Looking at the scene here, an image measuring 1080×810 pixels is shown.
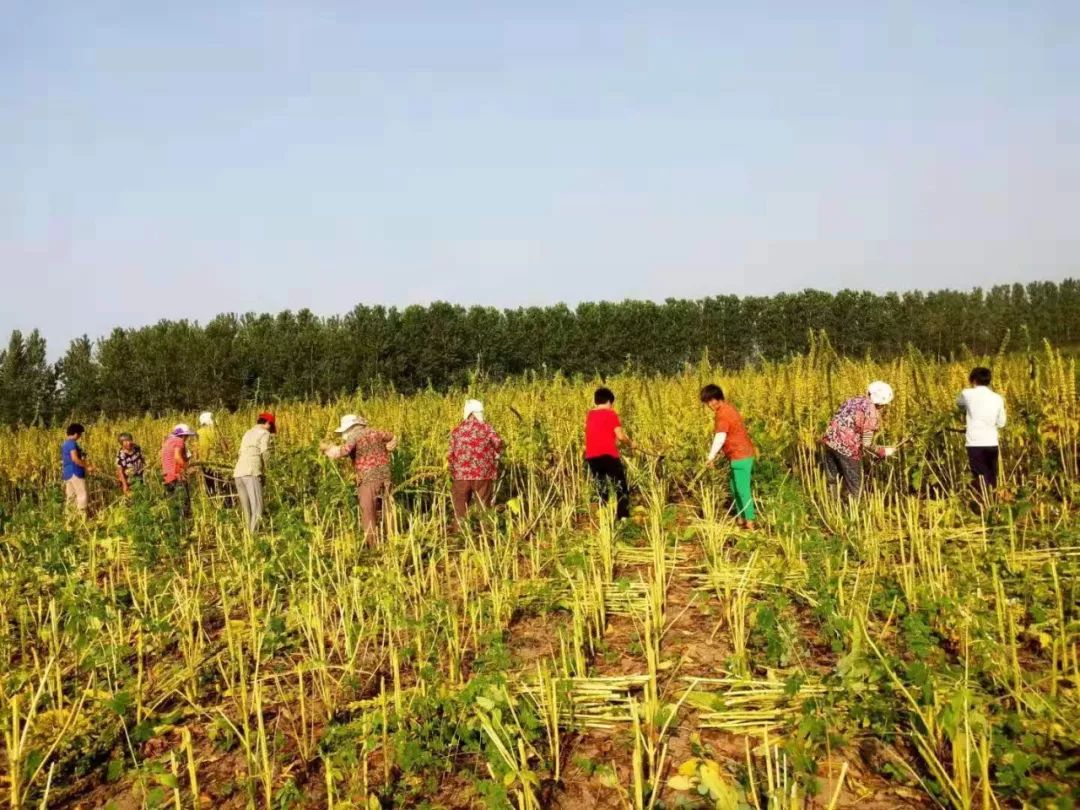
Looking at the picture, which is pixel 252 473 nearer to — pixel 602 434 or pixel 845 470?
pixel 602 434

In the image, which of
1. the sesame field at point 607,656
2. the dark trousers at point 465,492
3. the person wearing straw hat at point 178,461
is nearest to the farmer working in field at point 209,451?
the person wearing straw hat at point 178,461

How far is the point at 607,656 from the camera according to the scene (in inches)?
172

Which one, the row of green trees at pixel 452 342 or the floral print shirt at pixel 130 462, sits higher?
the row of green trees at pixel 452 342

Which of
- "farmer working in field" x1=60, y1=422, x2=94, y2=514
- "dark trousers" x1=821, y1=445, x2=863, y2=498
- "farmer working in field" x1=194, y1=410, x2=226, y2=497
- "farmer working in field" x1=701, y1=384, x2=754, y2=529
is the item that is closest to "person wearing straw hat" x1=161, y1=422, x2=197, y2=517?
"farmer working in field" x1=194, y1=410, x2=226, y2=497

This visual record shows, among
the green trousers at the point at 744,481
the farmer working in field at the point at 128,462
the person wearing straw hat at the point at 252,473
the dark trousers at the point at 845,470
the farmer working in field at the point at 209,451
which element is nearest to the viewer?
the green trousers at the point at 744,481

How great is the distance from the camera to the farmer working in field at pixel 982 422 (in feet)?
22.5

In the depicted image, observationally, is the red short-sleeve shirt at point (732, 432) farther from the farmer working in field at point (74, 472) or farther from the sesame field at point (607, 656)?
the farmer working in field at point (74, 472)

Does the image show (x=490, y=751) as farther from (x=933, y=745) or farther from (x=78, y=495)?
(x=78, y=495)

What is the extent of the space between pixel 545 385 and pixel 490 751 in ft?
27.9

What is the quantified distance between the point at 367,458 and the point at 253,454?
1682 millimetres

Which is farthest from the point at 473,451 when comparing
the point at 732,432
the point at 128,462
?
the point at 128,462

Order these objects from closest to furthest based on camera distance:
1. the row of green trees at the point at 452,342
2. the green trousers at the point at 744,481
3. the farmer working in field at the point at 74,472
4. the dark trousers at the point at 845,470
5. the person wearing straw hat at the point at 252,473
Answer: the green trousers at the point at 744,481, the dark trousers at the point at 845,470, the person wearing straw hat at the point at 252,473, the farmer working in field at the point at 74,472, the row of green trees at the point at 452,342

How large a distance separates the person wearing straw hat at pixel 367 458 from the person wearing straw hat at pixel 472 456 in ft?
2.30

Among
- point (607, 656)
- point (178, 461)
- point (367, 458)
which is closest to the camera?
point (607, 656)
